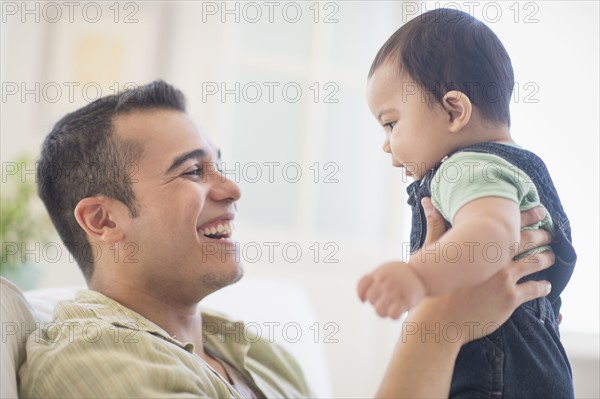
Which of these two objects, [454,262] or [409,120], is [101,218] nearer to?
[409,120]

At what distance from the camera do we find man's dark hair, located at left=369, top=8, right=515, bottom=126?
1090 millimetres

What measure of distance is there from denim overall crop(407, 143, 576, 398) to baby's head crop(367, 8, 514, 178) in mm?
54

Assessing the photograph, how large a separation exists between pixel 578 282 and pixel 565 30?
0.98 m

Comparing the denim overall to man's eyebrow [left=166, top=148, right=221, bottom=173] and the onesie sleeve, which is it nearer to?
the onesie sleeve

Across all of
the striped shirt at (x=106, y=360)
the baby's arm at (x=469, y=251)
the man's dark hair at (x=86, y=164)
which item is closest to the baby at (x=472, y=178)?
the baby's arm at (x=469, y=251)

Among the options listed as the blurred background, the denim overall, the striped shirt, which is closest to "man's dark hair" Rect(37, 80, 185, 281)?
the striped shirt

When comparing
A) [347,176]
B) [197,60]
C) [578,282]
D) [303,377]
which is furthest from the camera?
[347,176]

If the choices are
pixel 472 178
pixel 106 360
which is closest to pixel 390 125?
pixel 472 178

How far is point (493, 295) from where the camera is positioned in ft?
3.29

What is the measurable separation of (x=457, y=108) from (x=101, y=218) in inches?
33.0

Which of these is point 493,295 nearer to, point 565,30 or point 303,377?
point 303,377

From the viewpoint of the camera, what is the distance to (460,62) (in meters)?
1.09

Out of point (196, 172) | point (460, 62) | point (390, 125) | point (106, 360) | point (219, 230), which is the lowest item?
point (106, 360)

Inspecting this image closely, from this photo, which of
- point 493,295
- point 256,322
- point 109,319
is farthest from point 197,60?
point 493,295
